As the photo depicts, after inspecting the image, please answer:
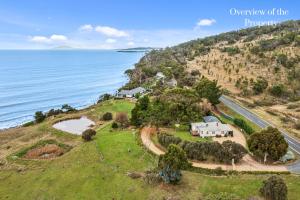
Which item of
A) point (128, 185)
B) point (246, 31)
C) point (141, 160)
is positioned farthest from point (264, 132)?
point (246, 31)

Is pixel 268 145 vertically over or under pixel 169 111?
under

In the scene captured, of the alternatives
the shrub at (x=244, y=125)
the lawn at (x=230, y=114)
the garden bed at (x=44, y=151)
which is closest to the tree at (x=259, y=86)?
the lawn at (x=230, y=114)

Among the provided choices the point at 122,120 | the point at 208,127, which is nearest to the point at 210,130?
the point at 208,127

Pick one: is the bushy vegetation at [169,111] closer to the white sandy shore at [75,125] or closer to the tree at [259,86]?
the white sandy shore at [75,125]

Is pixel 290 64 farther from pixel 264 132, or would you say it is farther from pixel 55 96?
pixel 55 96

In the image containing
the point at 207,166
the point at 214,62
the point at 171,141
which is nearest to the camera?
the point at 207,166

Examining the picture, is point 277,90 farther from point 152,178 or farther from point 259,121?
point 152,178

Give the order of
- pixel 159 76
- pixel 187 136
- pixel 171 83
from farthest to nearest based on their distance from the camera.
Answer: pixel 159 76 → pixel 171 83 → pixel 187 136
